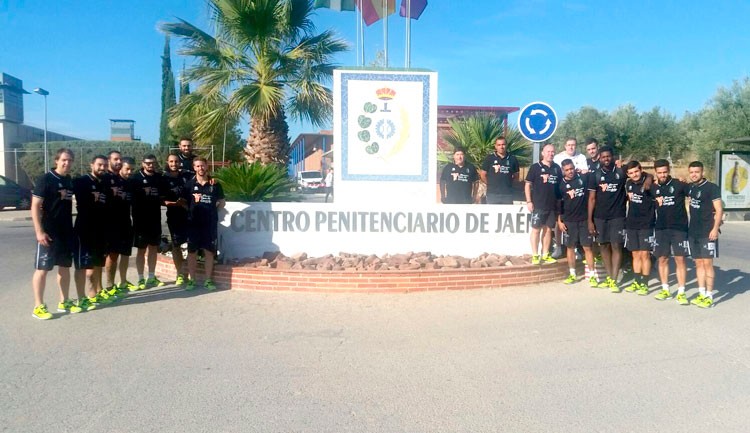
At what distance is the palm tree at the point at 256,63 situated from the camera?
39.9 feet

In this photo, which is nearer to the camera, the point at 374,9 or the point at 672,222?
the point at 672,222

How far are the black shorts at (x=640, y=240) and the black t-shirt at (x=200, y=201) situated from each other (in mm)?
5796

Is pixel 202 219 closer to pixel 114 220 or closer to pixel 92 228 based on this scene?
pixel 114 220

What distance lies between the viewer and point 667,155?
113ft

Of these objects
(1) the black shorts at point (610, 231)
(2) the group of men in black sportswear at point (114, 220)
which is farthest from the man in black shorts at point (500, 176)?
(2) the group of men in black sportswear at point (114, 220)

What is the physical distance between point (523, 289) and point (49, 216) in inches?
239

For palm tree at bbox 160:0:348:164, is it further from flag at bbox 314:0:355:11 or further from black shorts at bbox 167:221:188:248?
black shorts at bbox 167:221:188:248

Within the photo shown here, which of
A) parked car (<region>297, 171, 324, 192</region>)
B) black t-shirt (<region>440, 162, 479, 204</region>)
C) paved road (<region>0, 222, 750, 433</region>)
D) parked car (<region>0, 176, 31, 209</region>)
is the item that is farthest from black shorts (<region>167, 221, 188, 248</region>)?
parked car (<region>297, 171, 324, 192</region>)

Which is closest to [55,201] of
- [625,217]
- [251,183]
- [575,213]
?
[251,183]

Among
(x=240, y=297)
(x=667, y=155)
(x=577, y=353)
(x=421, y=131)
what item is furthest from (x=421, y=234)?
(x=667, y=155)

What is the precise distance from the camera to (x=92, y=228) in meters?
6.89

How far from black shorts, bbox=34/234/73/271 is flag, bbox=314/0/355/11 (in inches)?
305

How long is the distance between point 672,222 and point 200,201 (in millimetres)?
6261

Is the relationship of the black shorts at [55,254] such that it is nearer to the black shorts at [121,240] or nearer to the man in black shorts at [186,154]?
the black shorts at [121,240]
